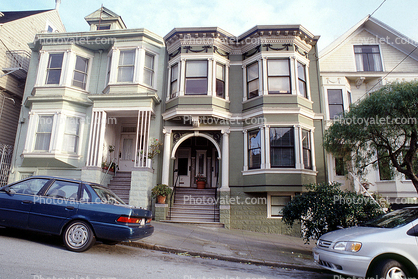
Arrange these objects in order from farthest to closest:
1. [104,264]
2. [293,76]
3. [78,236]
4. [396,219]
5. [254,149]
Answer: [293,76]
[254,149]
[78,236]
[396,219]
[104,264]

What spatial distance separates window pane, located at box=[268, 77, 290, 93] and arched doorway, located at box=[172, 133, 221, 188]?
4528 mm

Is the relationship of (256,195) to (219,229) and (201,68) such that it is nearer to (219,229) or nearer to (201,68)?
(219,229)

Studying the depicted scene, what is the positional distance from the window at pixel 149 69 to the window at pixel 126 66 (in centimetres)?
64

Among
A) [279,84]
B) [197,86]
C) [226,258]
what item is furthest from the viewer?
[197,86]

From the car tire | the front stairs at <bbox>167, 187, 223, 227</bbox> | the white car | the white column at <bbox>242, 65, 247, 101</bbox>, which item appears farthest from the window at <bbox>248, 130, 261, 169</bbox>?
the car tire

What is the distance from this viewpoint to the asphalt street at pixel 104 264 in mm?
4773

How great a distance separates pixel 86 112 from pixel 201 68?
623 cm

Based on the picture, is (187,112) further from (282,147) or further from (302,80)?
(302,80)

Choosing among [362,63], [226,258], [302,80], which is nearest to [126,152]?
[302,80]

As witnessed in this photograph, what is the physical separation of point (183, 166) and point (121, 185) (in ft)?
11.9


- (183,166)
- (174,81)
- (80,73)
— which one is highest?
(80,73)

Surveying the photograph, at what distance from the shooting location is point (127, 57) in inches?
570

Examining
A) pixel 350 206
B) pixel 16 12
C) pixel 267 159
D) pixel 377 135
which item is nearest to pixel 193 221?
pixel 267 159

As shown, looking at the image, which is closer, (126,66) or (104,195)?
(104,195)
